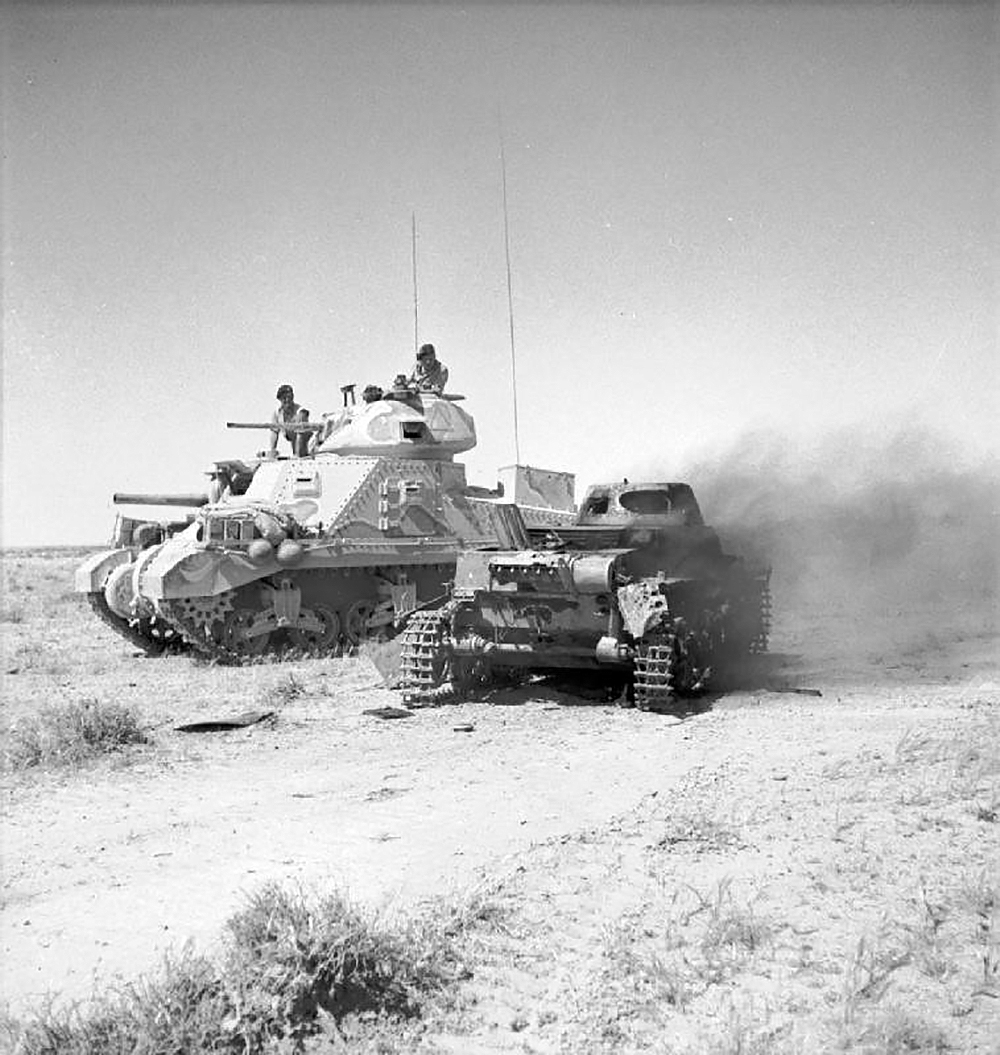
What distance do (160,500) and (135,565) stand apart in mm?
2797

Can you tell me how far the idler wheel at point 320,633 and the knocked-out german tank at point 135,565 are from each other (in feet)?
6.18

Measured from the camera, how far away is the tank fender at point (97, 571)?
15.3m

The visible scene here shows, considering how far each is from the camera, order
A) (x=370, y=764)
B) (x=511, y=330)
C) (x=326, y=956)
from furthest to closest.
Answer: (x=511, y=330) < (x=370, y=764) < (x=326, y=956)

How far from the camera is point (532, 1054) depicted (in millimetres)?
3291

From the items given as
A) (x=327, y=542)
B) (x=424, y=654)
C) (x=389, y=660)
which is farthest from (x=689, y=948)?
(x=327, y=542)

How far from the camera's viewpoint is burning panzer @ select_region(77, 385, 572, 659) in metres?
14.1

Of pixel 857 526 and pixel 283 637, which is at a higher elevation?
pixel 857 526

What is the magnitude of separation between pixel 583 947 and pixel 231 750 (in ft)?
15.7

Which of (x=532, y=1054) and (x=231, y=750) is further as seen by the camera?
(x=231, y=750)

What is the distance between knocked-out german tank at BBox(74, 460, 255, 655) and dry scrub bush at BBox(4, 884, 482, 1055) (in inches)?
444

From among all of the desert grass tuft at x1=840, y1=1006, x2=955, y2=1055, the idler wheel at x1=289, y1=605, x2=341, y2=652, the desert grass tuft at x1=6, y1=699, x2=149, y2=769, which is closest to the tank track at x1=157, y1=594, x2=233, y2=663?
the idler wheel at x1=289, y1=605, x2=341, y2=652

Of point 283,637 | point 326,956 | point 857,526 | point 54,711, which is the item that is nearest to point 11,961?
point 326,956

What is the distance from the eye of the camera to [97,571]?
15336mm

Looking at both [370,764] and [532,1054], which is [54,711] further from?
[532,1054]
